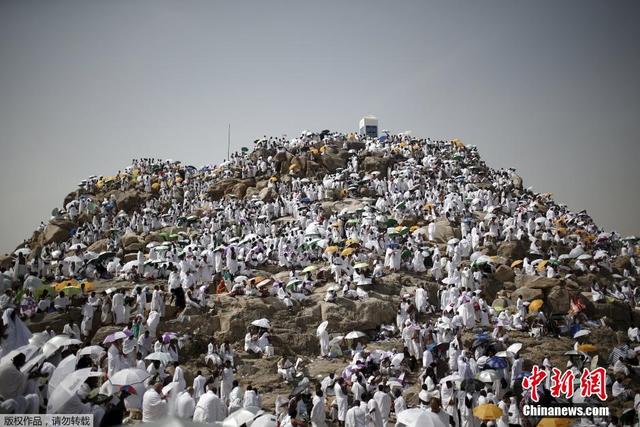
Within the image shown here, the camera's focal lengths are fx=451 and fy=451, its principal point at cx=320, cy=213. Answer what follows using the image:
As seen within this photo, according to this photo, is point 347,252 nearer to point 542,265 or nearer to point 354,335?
point 354,335

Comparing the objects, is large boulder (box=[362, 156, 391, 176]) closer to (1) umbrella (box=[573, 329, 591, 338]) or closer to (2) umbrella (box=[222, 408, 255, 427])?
(1) umbrella (box=[573, 329, 591, 338])

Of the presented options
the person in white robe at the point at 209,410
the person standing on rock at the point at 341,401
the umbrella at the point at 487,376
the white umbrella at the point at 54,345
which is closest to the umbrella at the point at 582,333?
the umbrella at the point at 487,376

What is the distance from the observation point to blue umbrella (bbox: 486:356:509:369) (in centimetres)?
1295

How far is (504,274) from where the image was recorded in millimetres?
21391

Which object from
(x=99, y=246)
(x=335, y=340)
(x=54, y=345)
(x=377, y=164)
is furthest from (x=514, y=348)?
(x=377, y=164)

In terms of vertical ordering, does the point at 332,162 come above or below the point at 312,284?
above

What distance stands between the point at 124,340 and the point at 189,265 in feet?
19.5

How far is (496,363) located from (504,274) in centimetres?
927

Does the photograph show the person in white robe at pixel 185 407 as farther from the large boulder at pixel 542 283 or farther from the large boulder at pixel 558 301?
the large boulder at pixel 542 283

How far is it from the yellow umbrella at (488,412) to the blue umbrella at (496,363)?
3.24m

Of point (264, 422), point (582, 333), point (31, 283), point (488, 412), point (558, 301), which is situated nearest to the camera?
point (264, 422)

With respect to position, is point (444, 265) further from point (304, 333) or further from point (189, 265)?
point (189, 265)

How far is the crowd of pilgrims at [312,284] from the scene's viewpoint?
32.9 feet

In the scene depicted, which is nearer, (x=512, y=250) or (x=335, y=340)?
(x=335, y=340)
